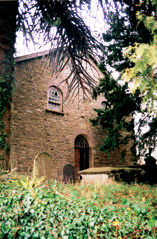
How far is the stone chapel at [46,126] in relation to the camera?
38.4 feet

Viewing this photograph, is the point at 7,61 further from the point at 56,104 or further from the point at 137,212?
the point at 56,104

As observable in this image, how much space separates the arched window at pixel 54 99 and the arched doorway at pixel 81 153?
2353 mm

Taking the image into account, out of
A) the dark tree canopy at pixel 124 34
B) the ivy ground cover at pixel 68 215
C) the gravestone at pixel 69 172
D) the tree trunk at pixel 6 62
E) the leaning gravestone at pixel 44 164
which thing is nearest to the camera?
the ivy ground cover at pixel 68 215

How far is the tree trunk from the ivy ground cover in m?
1.54

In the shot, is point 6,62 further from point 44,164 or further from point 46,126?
point 44,164

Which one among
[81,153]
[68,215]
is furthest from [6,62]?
[81,153]

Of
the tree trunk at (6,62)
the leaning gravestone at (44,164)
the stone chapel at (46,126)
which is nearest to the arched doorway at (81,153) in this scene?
the stone chapel at (46,126)

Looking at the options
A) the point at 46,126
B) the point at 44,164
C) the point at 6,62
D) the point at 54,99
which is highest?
the point at 54,99

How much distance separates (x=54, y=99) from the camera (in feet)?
45.6

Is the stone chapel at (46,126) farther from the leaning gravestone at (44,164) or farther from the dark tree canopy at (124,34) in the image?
the dark tree canopy at (124,34)

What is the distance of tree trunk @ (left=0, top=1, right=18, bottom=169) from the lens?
5734mm

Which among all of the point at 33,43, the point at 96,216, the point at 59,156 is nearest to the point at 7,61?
the point at 33,43

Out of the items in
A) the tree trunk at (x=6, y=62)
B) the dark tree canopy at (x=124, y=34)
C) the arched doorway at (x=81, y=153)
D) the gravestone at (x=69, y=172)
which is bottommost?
the gravestone at (x=69, y=172)

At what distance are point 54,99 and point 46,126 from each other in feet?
6.14
